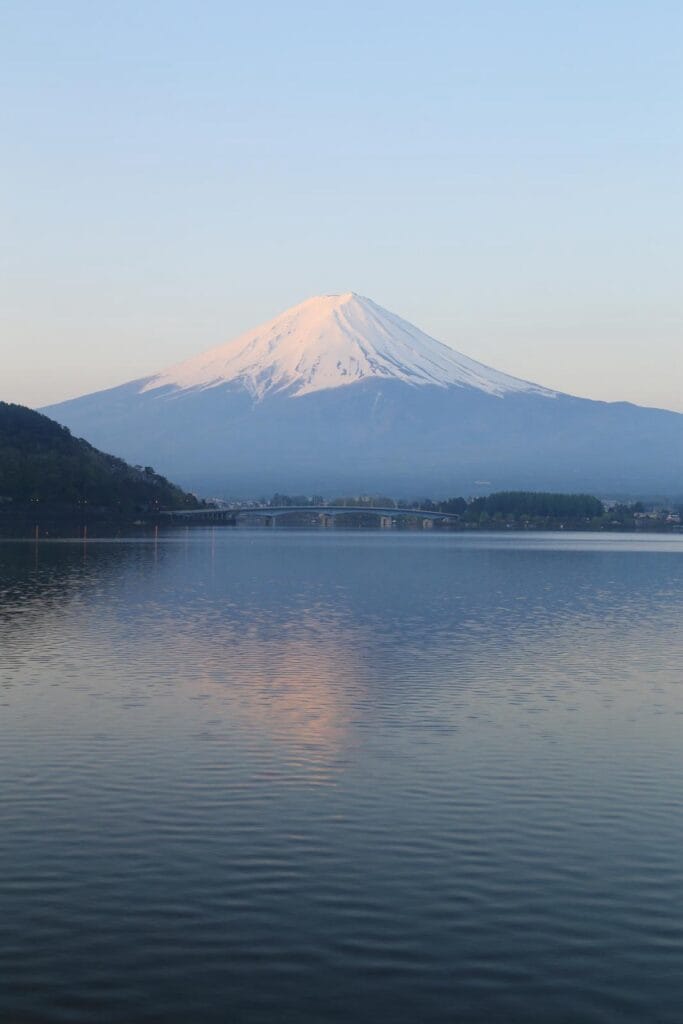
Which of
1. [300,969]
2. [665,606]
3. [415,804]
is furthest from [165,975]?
[665,606]

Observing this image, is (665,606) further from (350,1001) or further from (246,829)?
(350,1001)

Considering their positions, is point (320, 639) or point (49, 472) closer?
point (320, 639)

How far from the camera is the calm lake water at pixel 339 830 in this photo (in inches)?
435

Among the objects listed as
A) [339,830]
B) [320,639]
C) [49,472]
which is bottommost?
[339,830]

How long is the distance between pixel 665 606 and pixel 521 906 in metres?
40.3

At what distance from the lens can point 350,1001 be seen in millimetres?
10656

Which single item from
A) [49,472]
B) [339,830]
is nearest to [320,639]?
[339,830]

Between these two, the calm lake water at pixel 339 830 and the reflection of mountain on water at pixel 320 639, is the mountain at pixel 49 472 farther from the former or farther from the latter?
the calm lake water at pixel 339 830

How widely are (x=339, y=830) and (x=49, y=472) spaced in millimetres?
159903

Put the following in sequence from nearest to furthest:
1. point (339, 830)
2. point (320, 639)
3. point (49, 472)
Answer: point (339, 830)
point (320, 639)
point (49, 472)

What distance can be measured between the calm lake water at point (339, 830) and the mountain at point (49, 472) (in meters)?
133

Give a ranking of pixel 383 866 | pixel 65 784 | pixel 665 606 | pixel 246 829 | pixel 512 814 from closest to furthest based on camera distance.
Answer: pixel 383 866, pixel 246 829, pixel 512 814, pixel 65 784, pixel 665 606

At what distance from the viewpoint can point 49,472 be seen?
17125cm

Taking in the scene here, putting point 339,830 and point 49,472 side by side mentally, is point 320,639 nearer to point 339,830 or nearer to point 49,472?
point 339,830
